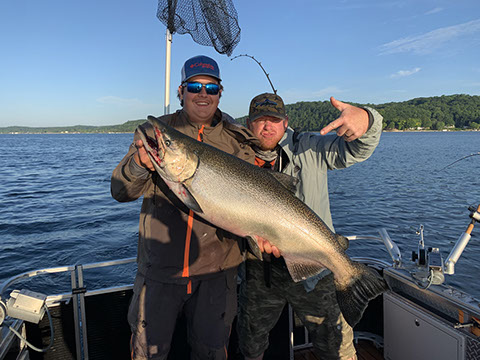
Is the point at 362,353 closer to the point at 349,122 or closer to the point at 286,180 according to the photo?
the point at 286,180

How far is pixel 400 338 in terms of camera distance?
160 inches

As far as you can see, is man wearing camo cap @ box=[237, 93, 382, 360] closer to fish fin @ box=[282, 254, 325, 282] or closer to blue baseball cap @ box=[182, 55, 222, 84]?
fish fin @ box=[282, 254, 325, 282]

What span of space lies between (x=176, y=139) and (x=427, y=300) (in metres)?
3.30

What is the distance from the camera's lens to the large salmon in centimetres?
296

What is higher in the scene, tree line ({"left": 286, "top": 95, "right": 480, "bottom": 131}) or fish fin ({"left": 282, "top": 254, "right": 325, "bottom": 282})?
tree line ({"left": 286, "top": 95, "right": 480, "bottom": 131})

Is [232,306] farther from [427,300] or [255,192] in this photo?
[427,300]

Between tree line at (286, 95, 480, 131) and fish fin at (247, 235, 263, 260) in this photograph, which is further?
tree line at (286, 95, 480, 131)

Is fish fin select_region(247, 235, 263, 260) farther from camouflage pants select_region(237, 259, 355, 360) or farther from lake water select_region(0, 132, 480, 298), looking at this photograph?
lake water select_region(0, 132, 480, 298)

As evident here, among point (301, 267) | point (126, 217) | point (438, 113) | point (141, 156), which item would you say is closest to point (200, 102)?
point (141, 156)

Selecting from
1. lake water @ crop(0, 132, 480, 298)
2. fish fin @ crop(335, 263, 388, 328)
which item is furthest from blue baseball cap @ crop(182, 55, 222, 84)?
lake water @ crop(0, 132, 480, 298)

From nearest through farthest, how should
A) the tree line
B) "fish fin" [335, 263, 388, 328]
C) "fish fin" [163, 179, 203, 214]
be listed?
1. "fish fin" [163, 179, 203, 214]
2. "fish fin" [335, 263, 388, 328]
3. the tree line

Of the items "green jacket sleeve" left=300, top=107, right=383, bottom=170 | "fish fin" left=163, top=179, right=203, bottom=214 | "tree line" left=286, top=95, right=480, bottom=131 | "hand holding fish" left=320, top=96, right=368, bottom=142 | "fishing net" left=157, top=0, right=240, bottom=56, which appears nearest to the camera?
"hand holding fish" left=320, top=96, right=368, bottom=142

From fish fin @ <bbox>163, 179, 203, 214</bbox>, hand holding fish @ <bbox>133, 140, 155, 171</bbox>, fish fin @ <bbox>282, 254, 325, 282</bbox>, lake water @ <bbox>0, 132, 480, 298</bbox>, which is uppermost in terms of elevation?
hand holding fish @ <bbox>133, 140, 155, 171</bbox>

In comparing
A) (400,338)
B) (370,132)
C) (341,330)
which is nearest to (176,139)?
(370,132)
